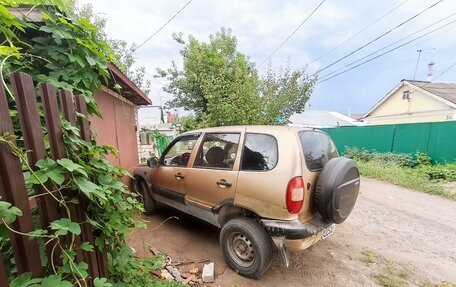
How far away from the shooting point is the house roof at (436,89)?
49.5 ft

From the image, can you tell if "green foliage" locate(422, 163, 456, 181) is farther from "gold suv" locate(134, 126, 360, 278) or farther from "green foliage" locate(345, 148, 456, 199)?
"gold suv" locate(134, 126, 360, 278)

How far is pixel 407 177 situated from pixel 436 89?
44.1 feet

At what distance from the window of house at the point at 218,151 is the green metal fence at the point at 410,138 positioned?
31.3 ft

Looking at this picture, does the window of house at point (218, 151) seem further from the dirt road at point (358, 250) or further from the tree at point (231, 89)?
the tree at point (231, 89)

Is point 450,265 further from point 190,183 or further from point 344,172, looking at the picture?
point 190,183

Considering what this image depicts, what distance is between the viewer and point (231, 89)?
31.2 feet

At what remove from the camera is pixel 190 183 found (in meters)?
3.44

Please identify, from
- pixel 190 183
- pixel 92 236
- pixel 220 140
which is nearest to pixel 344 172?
pixel 220 140

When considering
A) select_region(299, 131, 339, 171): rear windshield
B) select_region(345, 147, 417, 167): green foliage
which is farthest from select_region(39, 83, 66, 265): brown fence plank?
select_region(345, 147, 417, 167): green foliage

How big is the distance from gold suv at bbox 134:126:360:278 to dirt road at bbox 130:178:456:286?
481 millimetres

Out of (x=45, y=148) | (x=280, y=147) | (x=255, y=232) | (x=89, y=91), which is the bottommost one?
(x=255, y=232)

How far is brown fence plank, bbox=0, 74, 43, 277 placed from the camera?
3.58ft

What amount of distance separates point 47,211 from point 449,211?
24.3 feet

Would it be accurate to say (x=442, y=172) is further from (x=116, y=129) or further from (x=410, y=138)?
(x=116, y=129)
